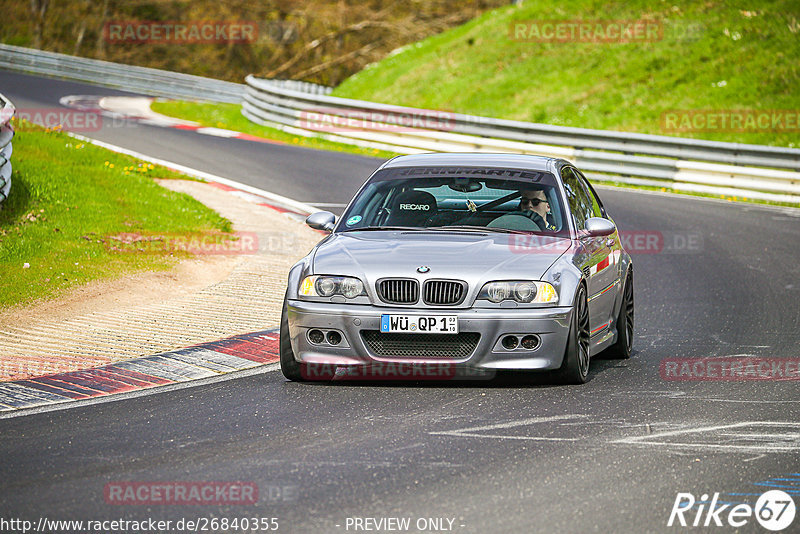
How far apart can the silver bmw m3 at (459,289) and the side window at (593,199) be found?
42.9 inches

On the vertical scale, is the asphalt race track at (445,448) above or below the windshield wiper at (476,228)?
below

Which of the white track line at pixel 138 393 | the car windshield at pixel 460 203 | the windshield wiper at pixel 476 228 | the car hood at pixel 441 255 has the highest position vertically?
the car windshield at pixel 460 203

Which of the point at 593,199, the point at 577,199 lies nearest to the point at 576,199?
the point at 577,199

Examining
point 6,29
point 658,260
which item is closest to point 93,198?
point 658,260

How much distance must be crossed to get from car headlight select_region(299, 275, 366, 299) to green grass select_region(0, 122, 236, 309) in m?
4.12

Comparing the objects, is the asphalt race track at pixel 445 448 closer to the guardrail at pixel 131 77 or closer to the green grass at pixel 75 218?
the green grass at pixel 75 218

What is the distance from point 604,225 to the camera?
8820 mm

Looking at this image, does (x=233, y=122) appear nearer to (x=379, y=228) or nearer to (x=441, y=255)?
(x=379, y=228)

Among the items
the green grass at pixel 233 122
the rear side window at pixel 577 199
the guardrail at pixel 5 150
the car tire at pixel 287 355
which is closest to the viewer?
the car tire at pixel 287 355

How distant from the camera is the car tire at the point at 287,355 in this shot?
8.20 m

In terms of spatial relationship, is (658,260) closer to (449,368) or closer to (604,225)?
(604,225)

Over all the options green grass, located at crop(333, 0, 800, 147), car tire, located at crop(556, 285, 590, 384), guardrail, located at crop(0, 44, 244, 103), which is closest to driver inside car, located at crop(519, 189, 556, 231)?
car tire, located at crop(556, 285, 590, 384)

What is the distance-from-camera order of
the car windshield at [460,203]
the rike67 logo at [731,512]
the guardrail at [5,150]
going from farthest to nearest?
the guardrail at [5,150], the car windshield at [460,203], the rike67 logo at [731,512]

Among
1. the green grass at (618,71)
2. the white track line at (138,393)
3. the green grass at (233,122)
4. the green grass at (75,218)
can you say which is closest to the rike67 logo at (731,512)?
the white track line at (138,393)
